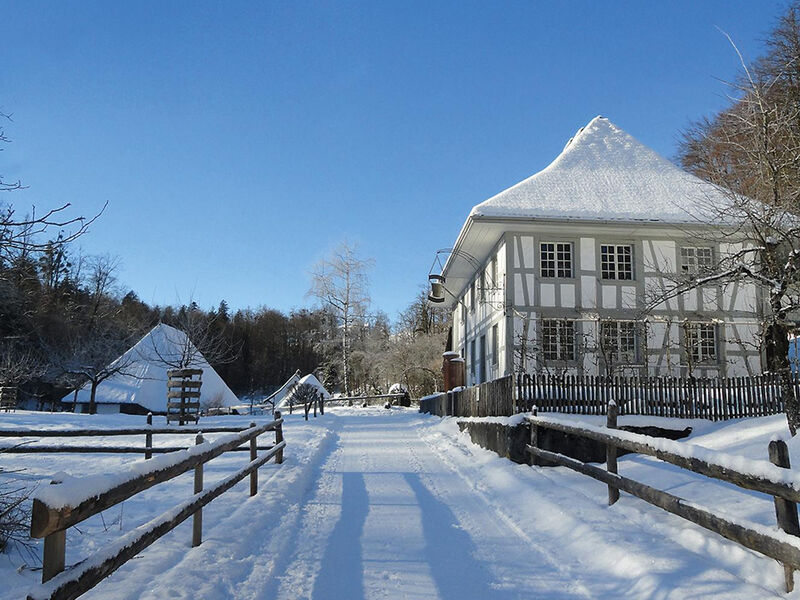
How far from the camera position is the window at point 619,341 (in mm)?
19656

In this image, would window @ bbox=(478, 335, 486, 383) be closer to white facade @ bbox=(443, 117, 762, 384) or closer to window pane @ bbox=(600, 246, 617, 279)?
white facade @ bbox=(443, 117, 762, 384)

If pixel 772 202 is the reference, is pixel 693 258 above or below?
above

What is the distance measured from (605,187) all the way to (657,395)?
11077 millimetres

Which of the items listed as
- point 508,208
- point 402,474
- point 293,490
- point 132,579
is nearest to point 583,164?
point 508,208

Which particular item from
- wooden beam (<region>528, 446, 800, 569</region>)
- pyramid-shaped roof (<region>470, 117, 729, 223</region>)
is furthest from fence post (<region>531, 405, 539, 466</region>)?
pyramid-shaped roof (<region>470, 117, 729, 223</region>)

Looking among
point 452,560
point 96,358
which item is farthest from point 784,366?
point 96,358

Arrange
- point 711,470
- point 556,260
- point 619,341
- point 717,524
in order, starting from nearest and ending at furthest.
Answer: point 717,524 → point 711,470 → point 619,341 → point 556,260

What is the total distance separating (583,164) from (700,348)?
25.7ft

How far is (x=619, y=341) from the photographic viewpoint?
64.6 feet

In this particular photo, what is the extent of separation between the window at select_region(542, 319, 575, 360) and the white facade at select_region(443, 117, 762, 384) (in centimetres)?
3

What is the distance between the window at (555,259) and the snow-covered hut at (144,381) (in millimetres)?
19783

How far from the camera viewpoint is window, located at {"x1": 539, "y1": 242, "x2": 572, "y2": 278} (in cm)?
2053

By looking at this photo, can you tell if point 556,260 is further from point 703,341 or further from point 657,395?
point 657,395

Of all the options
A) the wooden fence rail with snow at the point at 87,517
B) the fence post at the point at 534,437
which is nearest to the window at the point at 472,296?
the fence post at the point at 534,437
